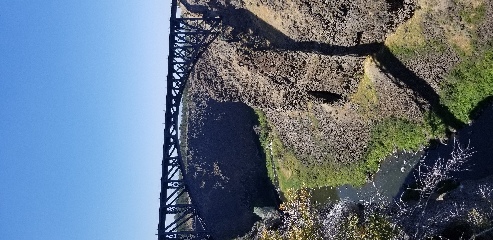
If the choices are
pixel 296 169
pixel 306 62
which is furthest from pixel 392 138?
pixel 296 169

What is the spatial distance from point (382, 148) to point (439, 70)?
419 cm

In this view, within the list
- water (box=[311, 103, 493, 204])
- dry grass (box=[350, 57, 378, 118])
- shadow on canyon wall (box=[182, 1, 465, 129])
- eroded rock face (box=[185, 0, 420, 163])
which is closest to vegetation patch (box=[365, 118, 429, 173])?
water (box=[311, 103, 493, 204])

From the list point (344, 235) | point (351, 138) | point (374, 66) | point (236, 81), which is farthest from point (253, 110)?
point (344, 235)

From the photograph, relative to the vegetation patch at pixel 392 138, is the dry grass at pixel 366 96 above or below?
above

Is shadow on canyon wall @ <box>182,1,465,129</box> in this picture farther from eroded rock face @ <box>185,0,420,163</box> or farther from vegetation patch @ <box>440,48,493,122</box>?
vegetation patch @ <box>440,48,493,122</box>

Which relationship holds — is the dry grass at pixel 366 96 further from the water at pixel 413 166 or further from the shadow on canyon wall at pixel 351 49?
the water at pixel 413 166

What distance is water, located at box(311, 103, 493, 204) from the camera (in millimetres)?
16641

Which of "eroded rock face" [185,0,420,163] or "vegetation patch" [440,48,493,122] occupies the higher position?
"eroded rock face" [185,0,420,163]

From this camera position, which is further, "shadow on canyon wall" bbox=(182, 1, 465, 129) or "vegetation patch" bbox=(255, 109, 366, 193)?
"vegetation patch" bbox=(255, 109, 366, 193)

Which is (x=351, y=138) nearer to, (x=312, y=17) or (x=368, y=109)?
(x=368, y=109)

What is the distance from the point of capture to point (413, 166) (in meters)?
18.9

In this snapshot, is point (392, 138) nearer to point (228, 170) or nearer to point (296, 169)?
point (296, 169)

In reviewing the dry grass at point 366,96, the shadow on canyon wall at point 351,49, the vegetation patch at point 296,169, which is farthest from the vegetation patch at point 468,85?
the vegetation patch at point 296,169

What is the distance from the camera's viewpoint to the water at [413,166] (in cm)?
1664
